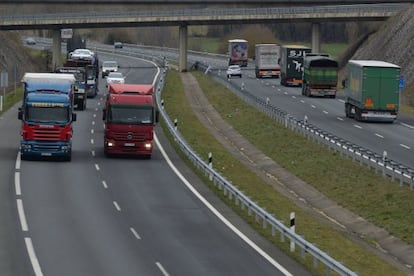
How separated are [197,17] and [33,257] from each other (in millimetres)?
100791

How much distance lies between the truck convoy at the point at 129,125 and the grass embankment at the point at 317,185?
3.56 metres

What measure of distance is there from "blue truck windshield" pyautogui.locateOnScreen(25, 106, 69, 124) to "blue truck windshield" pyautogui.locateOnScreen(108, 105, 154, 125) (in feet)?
9.53

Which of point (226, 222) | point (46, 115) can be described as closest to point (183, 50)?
point (46, 115)

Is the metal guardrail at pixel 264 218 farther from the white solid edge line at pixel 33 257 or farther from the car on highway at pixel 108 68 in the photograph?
the car on highway at pixel 108 68

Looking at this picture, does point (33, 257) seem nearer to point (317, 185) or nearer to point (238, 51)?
point (317, 185)

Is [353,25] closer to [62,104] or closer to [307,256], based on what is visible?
[62,104]

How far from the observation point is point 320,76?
3615 inches

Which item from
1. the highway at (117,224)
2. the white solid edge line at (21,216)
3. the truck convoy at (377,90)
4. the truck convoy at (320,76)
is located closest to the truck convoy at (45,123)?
the highway at (117,224)

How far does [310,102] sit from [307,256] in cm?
5813

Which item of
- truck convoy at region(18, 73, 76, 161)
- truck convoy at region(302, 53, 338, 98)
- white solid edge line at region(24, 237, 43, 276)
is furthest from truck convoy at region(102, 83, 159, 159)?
truck convoy at region(302, 53, 338, 98)

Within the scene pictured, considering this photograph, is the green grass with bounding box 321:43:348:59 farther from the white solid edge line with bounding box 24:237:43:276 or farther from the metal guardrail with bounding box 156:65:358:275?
the white solid edge line with bounding box 24:237:43:276

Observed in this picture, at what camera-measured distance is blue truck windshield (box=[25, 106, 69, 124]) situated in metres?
48.7

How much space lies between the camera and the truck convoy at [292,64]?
105 meters

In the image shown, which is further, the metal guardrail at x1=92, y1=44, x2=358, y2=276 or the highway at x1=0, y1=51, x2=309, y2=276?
the highway at x1=0, y1=51, x2=309, y2=276
